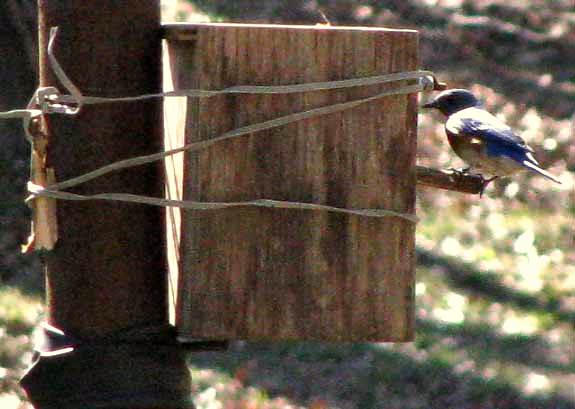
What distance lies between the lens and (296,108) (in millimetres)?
2445

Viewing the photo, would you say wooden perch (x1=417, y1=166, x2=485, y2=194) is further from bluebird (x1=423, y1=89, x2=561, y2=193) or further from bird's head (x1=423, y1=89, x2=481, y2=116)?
Answer: bird's head (x1=423, y1=89, x2=481, y2=116)

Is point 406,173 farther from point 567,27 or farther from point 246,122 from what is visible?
point 567,27

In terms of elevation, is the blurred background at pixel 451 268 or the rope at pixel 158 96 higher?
the rope at pixel 158 96

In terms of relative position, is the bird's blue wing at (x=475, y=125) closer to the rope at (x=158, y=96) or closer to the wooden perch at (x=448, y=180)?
the wooden perch at (x=448, y=180)

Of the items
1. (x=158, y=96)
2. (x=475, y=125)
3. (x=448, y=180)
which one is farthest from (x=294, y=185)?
(x=475, y=125)

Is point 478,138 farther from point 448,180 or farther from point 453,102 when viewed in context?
point 448,180

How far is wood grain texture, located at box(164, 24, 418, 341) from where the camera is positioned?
2418 millimetres

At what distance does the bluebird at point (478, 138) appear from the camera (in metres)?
5.12

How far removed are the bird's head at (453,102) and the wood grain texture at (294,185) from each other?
2638 mm

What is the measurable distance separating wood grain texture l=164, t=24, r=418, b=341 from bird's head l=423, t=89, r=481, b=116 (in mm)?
2638

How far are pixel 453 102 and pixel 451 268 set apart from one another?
306 cm

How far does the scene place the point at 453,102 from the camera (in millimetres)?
5176

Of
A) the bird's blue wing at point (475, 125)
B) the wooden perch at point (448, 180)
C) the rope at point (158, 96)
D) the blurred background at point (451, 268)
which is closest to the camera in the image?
the rope at point (158, 96)

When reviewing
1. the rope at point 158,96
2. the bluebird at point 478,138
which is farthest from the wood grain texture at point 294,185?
the bluebird at point 478,138
